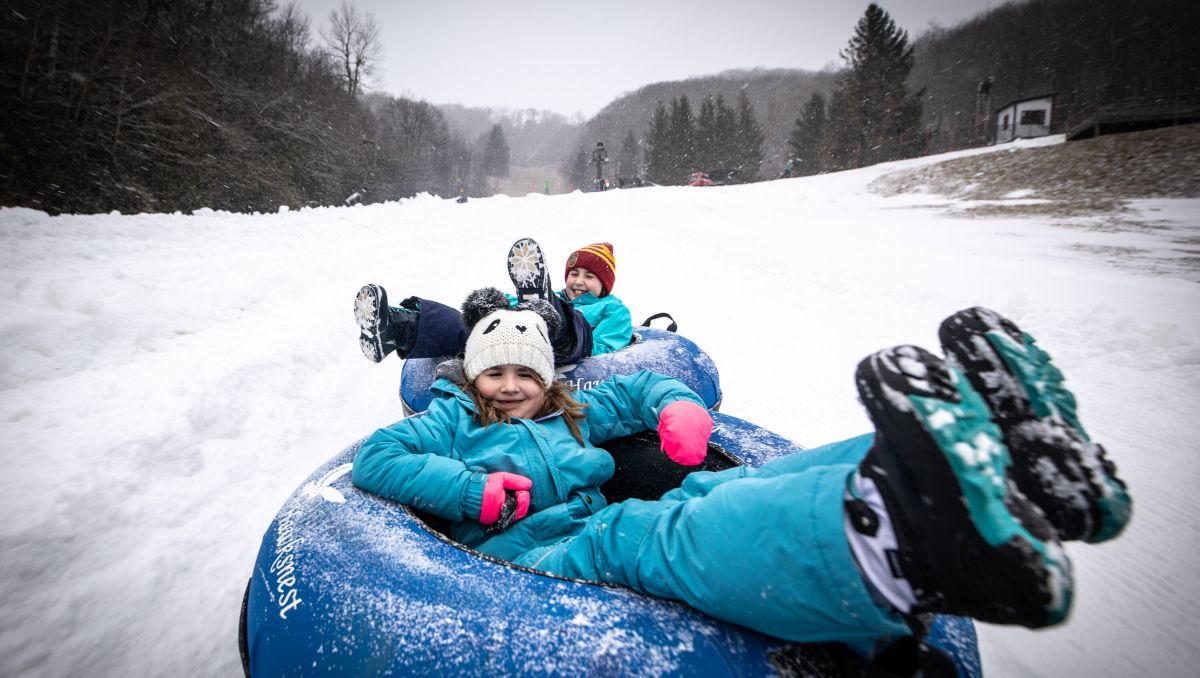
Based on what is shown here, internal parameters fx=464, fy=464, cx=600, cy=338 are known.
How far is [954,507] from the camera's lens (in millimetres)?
745

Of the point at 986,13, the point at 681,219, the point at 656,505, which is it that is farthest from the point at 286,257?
the point at 986,13

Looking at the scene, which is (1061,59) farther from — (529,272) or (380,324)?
(380,324)

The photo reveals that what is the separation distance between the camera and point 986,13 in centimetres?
7200

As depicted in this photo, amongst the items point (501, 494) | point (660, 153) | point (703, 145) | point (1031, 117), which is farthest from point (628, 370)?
point (703, 145)

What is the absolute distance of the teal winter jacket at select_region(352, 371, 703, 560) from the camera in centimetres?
144

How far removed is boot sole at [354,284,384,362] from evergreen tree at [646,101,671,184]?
54.3 meters

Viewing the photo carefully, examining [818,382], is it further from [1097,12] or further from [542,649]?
[1097,12]

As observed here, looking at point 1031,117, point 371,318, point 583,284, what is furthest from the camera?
point 1031,117

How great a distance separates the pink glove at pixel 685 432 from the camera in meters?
1.51

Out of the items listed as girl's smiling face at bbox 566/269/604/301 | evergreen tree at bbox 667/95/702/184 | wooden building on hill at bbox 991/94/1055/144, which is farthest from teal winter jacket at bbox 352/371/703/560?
evergreen tree at bbox 667/95/702/184

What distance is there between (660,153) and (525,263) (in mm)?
55337

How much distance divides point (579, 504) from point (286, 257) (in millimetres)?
6190

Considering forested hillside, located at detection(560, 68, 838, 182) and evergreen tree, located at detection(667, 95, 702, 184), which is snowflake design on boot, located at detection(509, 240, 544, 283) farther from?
forested hillside, located at detection(560, 68, 838, 182)

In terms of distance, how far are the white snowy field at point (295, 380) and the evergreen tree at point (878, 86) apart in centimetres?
3104
